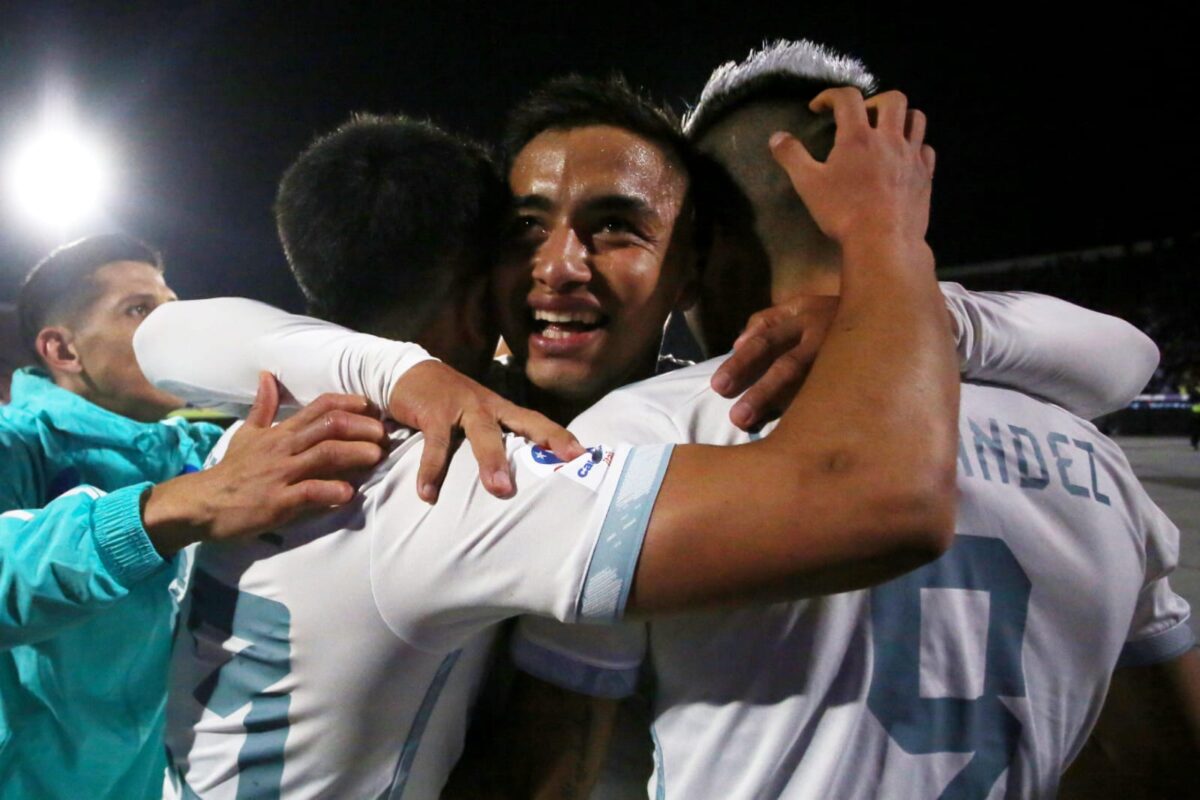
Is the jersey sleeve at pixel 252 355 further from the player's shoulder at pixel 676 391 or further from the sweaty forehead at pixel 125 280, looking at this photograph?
the sweaty forehead at pixel 125 280

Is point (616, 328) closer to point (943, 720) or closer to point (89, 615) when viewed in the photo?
→ point (943, 720)

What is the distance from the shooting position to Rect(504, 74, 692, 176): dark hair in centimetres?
150

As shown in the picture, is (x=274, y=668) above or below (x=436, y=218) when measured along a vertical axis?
below

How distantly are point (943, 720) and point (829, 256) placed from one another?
2.10ft

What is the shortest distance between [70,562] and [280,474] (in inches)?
19.9

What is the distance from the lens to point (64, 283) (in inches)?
101

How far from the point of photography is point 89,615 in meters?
1.26

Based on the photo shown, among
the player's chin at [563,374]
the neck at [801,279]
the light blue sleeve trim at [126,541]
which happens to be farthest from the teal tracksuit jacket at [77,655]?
the neck at [801,279]

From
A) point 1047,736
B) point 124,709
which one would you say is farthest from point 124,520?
point 1047,736

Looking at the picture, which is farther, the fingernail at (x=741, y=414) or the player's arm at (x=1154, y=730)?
the player's arm at (x=1154, y=730)

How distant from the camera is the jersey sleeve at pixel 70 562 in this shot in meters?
1.15

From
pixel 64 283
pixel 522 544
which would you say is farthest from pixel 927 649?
pixel 64 283

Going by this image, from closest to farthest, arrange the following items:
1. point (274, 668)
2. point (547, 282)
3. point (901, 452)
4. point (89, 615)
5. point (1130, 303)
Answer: point (901, 452), point (274, 668), point (89, 615), point (547, 282), point (1130, 303)

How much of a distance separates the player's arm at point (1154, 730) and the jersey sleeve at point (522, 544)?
1.01m
